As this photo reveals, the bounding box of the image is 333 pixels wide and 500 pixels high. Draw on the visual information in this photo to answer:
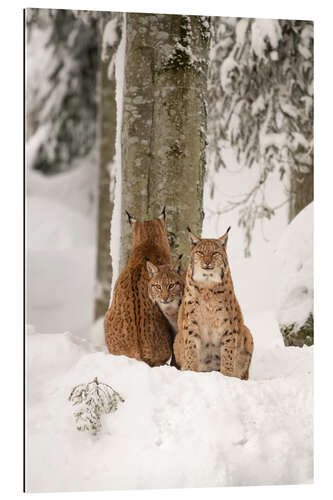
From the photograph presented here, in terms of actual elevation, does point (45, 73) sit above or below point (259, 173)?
above

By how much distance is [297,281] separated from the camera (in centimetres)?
386

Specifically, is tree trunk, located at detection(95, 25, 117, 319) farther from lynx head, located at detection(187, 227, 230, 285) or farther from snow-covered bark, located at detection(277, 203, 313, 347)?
snow-covered bark, located at detection(277, 203, 313, 347)

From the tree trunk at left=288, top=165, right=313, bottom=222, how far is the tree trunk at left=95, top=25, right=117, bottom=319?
0.85 meters

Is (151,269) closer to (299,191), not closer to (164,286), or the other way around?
(164,286)

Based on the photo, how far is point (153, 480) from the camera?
349 cm

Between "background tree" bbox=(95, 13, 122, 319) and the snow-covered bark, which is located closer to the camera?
"background tree" bbox=(95, 13, 122, 319)

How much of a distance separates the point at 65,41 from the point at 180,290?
4.00 feet

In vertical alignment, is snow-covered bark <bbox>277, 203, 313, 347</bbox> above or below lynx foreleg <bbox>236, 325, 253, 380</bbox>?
above

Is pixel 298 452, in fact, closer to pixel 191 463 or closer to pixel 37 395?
pixel 191 463

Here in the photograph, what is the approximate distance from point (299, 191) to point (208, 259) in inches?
24.4

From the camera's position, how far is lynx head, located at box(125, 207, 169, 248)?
3639 mm

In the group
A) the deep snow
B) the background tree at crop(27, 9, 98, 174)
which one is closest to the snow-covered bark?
the deep snow

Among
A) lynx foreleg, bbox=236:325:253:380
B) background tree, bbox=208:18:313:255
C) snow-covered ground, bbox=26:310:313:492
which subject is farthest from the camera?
background tree, bbox=208:18:313:255
